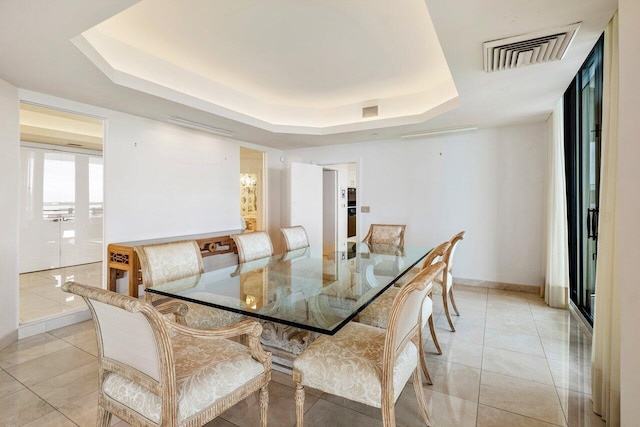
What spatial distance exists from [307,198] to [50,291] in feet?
12.8

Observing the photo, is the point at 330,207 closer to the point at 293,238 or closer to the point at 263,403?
the point at 293,238

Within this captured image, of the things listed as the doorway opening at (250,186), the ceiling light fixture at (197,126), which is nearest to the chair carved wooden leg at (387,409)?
the ceiling light fixture at (197,126)

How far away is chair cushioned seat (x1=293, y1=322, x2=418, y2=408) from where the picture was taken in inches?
52.1

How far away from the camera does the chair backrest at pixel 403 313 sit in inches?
49.6

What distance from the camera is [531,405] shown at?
179 cm

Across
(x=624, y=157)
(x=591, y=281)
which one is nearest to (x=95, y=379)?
(x=624, y=157)

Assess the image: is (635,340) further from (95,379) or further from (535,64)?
(95,379)

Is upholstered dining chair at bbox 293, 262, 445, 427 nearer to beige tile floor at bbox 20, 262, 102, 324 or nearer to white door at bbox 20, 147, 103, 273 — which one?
beige tile floor at bbox 20, 262, 102, 324

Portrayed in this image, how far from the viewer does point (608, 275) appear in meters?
1.67

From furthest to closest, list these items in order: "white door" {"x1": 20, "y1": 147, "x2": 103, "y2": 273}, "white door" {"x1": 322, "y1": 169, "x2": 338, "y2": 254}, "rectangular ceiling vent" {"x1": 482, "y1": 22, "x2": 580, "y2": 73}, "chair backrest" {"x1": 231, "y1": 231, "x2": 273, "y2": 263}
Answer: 1. "white door" {"x1": 322, "y1": 169, "x2": 338, "y2": 254}
2. "white door" {"x1": 20, "y1": 147, "x2": 103, "y2": 273}
3. "chair backrest" {"x1": 231, "y1": 231, "x2": 273, "y2": 263}
4. "rectangular ceiling vent" {"x1": 482, "y1": 22, "x2": 580, "y2": 73}

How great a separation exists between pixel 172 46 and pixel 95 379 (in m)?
2.79

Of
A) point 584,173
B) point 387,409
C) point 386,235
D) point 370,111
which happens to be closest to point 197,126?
point 370,111

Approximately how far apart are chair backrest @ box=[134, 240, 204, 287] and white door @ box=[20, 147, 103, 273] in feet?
14.4

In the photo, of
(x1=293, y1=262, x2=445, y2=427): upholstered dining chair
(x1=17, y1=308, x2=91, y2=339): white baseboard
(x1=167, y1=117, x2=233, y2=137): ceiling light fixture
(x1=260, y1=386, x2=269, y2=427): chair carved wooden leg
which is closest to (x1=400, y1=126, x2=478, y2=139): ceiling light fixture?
(x1=167, y1=117, x2=233, y2=137): ceiling light fixture
